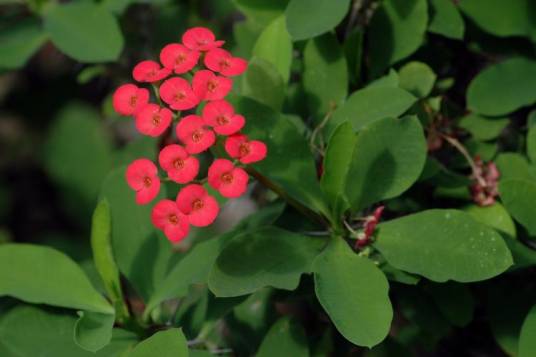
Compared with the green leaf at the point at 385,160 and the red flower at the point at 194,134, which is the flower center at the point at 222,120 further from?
the green leaf at the point at 385,160

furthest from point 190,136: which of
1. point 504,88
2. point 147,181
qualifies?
point 504,88

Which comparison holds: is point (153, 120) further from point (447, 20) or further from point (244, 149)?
point (447, 20)

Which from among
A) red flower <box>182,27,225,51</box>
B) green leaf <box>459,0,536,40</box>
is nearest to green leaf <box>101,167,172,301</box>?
red flower <box>182,27,225,51</box>

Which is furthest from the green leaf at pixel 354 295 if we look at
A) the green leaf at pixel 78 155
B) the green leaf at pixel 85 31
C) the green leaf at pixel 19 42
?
the green leaf at pixel 78 155

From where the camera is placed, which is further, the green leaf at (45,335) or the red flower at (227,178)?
the green leaf at (45,335)

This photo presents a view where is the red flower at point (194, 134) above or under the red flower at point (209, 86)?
under

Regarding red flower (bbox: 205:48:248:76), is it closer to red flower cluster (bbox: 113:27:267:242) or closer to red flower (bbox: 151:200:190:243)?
red flower cluster (bbox: 113:27:267:242)

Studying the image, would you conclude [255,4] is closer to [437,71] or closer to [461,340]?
[437,71]

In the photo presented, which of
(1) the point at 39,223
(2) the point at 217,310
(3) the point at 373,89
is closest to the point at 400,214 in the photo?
(3) the point at 373,89
